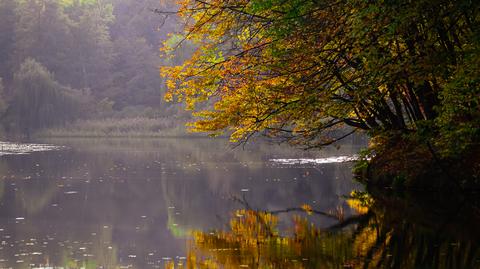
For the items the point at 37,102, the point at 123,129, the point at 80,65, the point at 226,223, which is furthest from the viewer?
the point at 80,65

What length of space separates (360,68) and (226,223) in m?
3.87

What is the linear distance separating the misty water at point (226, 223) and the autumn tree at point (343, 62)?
170 centimetres

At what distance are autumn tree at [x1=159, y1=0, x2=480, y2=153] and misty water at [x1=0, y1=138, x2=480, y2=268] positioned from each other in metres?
1.70

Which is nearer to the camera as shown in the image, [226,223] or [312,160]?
[226,223]

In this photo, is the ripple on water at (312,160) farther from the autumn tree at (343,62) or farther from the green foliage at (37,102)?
the green foliage at (37,102)

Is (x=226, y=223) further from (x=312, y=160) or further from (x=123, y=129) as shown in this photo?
(x=123, y=129)

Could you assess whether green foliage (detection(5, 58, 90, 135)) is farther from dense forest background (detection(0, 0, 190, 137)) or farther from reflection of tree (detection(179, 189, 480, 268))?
reflection of tree (detection(179, 189, 480, 268))

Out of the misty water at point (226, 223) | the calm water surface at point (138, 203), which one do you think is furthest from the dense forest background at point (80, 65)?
the misty water at point (226, 223)

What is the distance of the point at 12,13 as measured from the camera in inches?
3196

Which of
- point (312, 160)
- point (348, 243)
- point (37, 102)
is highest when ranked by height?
point (37, 102)

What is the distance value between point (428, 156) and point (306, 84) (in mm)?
4725

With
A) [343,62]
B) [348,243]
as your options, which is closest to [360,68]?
[343,62]

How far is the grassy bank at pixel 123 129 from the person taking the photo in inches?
2559

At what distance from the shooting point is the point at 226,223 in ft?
45.4
